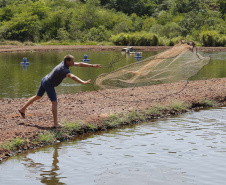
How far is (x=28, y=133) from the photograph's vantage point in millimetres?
10078

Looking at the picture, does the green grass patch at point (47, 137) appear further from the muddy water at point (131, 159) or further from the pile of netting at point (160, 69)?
the pile of netting at point (160, 69)

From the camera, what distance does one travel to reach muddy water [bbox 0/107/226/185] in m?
7.95

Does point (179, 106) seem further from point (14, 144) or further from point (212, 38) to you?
point (212, 38)

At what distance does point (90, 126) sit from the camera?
1133 cm

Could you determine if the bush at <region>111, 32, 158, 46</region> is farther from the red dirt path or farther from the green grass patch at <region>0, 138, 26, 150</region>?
the green grass patch at <region>0, 138, 26, 150</region>

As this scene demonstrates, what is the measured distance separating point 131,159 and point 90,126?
2.50m

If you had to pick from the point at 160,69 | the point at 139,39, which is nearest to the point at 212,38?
the point at 139,39

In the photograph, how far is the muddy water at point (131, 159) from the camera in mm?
7953

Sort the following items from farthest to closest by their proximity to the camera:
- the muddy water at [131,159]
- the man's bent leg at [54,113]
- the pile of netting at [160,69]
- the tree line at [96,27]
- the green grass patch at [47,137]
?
the tree line at [96,27] < the pile of netting at [160,69] < the man's bent leg at [54,113] < the green grass patch at [47,137] < the muddy water at [131,159]

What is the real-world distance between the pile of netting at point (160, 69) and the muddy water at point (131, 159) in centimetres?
174

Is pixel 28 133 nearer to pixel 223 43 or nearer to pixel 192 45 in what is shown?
pixel 192 45

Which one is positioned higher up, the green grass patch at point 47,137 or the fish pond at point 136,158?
the green grass patch at point 47,137

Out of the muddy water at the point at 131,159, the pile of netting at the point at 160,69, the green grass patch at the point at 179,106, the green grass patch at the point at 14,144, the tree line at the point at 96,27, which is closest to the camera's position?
the muddy water at the point at 131,159

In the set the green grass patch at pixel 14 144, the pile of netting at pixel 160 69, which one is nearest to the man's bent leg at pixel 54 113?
the green grass patch at pixel 14 144
